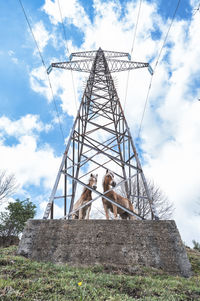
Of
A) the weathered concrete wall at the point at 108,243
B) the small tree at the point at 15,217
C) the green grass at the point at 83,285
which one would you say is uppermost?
the small tree at the point at 15,217

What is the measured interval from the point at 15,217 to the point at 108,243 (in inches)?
577

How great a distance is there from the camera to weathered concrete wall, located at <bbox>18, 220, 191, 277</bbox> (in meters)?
2.75

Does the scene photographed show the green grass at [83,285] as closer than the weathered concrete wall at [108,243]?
Yes

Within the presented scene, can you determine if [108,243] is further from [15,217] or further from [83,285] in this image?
[15,217]

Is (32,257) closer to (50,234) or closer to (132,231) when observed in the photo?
(50,234)

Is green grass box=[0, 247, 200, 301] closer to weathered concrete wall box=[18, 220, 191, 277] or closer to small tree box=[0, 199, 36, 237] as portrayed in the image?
weathered concrete wall box=[18, 220, 191, 277]

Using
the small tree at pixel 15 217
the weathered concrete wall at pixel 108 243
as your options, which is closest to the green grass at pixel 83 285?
the weathered concrete wall at pixel 108 243

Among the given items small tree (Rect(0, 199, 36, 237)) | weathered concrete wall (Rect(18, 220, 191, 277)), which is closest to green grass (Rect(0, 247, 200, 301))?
weathered concrete wall (Rect(18, 220, 191, 277))

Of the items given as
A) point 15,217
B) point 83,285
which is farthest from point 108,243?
point 15,217

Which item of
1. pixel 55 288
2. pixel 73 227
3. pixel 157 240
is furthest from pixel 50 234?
pixel 157 240

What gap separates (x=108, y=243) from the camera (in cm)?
291

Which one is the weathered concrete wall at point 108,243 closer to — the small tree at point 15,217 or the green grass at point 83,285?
the green grass at point 83,285

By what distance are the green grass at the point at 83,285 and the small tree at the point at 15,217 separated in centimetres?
1407

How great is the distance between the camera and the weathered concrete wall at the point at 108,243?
9.02 feet
